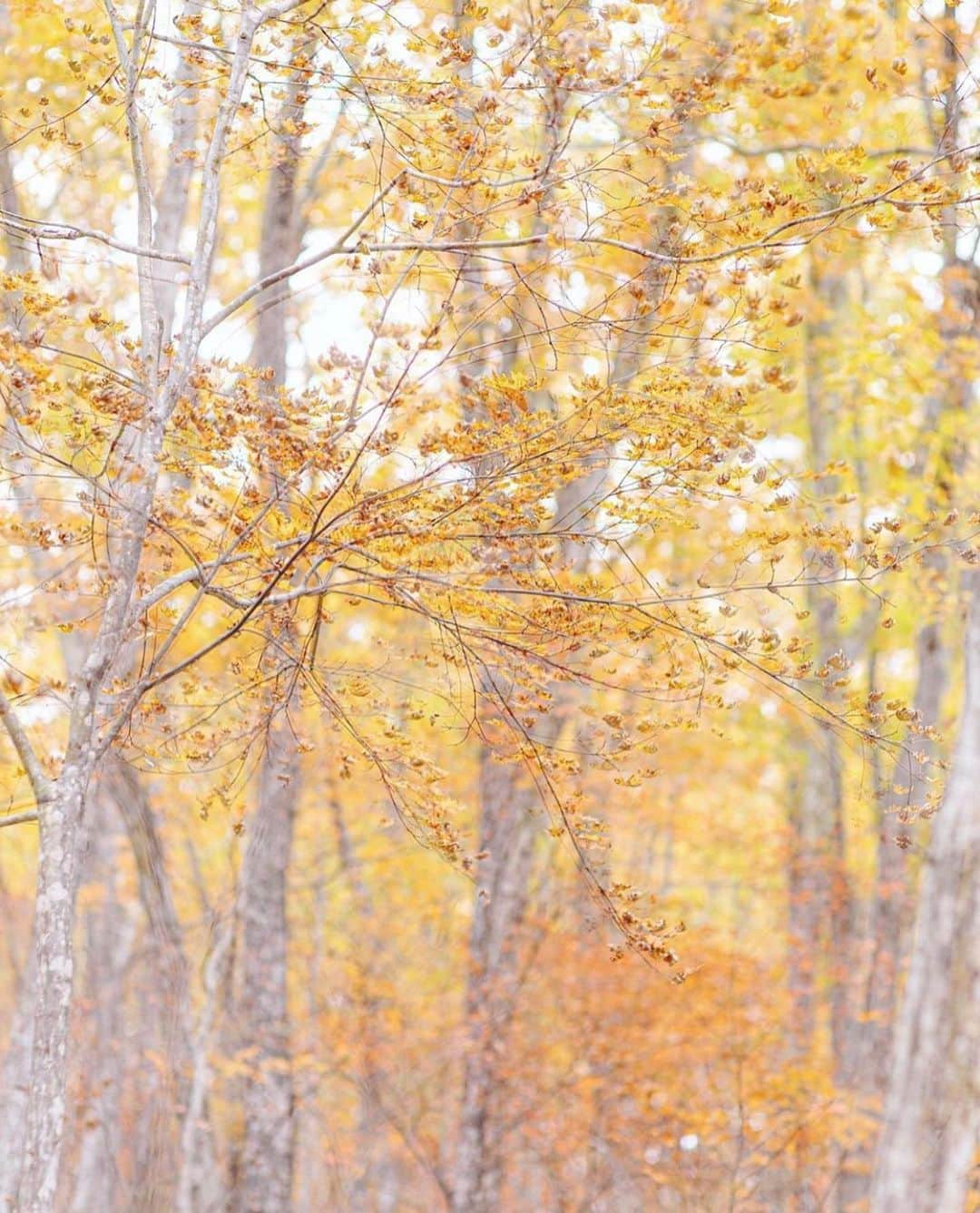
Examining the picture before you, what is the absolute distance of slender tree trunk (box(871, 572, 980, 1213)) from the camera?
4.01 m

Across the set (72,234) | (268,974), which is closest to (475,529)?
(72,234)

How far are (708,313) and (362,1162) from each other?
9.00 m

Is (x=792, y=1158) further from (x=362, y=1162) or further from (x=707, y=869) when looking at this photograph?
(x=707, y=869)

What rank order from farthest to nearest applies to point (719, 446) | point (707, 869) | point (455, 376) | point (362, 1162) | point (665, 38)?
point (707, 869), point (362, 1162), point (455, 376), point (719, 446), point (665, 38)

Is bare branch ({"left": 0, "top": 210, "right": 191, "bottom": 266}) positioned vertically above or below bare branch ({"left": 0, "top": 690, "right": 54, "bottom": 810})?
above

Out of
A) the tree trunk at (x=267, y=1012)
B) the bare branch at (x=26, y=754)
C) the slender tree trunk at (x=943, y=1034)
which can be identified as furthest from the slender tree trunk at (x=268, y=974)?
the slender tree trunk at (x=943, y=1034)

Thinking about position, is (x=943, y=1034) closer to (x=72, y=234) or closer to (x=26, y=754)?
(x=26, y=754)

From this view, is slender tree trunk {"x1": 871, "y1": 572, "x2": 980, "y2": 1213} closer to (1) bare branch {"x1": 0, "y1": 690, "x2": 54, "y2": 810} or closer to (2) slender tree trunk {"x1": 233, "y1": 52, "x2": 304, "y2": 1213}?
(1) bare branch {"x1": 0, "y1": 690, "x2": 54, "y2": 810}

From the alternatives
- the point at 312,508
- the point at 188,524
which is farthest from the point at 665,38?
the point at 188,524

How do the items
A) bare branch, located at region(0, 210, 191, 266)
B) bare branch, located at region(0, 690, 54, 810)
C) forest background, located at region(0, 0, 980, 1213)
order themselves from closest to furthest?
1. forest background, located at region(0, 0, 980, 1213)
2. bare branch, located at region(0, 210, 191, 266)
3. bare branch, located at region(0, 690, 54, 810)

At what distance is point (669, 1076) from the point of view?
8695 mm

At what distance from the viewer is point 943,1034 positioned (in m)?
4.09

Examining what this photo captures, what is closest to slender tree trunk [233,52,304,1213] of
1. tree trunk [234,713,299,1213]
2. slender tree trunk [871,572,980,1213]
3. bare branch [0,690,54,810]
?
tree trunk [234,713,299,1213]

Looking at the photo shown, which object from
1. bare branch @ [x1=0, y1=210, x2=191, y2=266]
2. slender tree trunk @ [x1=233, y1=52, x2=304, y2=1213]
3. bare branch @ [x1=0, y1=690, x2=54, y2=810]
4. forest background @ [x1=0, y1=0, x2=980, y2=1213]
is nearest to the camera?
forest background @ [x1=0, y1=0, x2=980, y2=1213]
